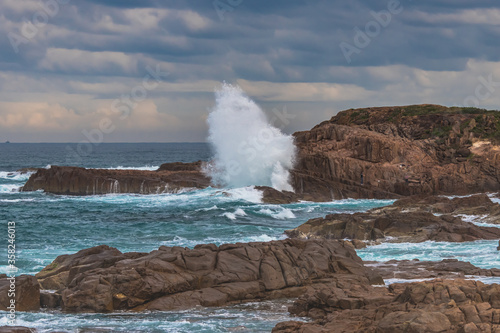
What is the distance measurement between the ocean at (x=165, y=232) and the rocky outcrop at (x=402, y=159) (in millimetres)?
3184

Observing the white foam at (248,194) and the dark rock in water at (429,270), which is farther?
the white foam at (248,194)

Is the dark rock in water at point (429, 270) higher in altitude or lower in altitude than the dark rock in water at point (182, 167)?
lower

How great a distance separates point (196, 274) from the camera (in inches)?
617

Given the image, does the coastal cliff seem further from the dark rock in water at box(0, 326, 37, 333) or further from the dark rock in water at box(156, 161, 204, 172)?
the dark rock in water at box(0, 326, 37, 333)

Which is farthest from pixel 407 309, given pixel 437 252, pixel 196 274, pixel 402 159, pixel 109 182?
pixel 109 182

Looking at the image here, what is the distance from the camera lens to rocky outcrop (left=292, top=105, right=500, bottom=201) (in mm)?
42031

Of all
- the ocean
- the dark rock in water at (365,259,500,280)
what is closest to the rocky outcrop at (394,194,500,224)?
the ocean

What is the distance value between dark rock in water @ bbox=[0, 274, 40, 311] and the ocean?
51cm

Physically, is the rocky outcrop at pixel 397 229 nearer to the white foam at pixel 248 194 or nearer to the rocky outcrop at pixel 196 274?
the rocky outcrop at pixel 196 274

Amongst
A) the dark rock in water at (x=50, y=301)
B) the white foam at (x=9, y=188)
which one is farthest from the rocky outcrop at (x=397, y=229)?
the white foam at (x=9, y=188)

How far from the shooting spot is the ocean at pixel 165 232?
1359cm

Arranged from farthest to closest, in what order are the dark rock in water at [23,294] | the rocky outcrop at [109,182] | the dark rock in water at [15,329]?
1. the rocky outcrop at [109,182]
2. the dark rock in water at [23,294]
3. the dark rock in water at [15,329]

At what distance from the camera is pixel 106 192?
45250mm

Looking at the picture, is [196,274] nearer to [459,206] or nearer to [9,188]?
[459,206]
